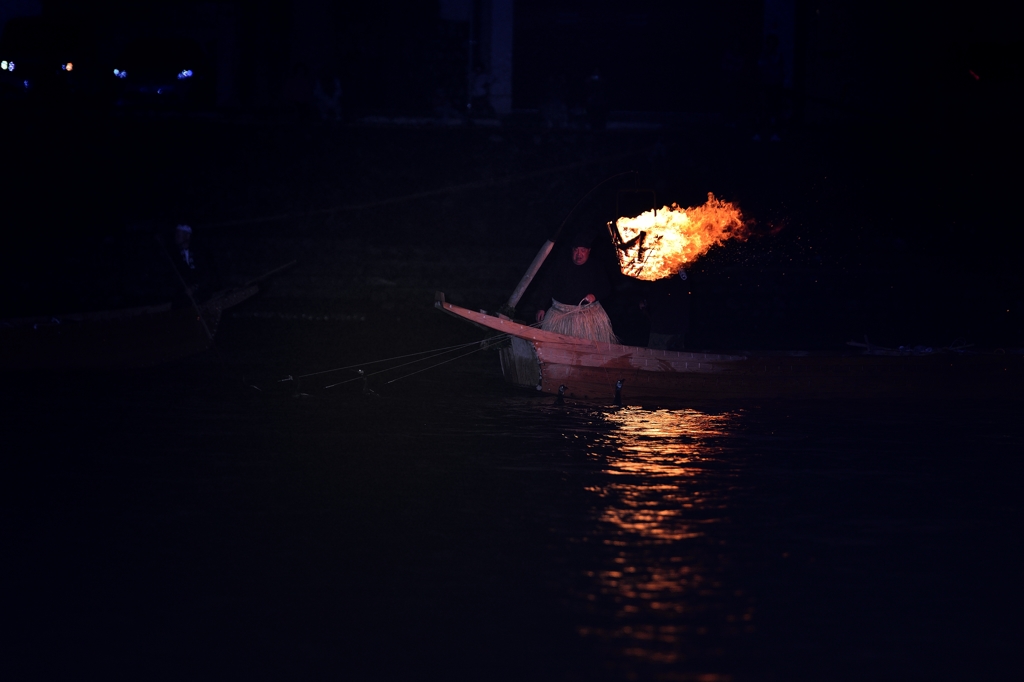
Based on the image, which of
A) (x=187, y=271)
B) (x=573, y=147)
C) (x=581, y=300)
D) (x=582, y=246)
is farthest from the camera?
(x=573, y=147)

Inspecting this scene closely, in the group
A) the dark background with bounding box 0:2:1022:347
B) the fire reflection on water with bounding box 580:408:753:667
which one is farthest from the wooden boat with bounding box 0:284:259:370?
the fire reflection on water with bounding box 580:408:753:667

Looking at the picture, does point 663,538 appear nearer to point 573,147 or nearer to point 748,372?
point 748,372

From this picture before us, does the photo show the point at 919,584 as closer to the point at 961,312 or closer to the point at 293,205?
the point at 961,312

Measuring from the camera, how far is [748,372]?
1202 centimetres

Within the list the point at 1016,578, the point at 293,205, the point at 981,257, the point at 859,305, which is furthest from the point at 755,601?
the point at 293,205

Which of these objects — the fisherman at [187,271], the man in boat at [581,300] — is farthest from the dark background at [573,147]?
the fisherman at [187,271]

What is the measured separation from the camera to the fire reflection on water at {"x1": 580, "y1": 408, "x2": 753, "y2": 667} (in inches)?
243

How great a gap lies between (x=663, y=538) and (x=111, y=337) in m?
7.89

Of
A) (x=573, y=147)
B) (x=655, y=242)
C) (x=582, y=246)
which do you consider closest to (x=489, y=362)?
(x=655, y=242)

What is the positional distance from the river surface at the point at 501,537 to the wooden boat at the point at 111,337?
52 cm

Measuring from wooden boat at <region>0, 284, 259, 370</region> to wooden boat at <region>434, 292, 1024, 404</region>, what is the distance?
142 inches

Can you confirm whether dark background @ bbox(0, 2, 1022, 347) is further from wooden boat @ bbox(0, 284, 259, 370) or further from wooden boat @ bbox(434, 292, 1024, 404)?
wooden boat @ bbox(0, 284, 259, 370)

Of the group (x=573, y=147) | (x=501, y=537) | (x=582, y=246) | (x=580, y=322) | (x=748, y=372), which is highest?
(x=573, y=147)

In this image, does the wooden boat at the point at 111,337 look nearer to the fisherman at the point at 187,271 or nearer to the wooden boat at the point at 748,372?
the fisherman at the point at 187,271
